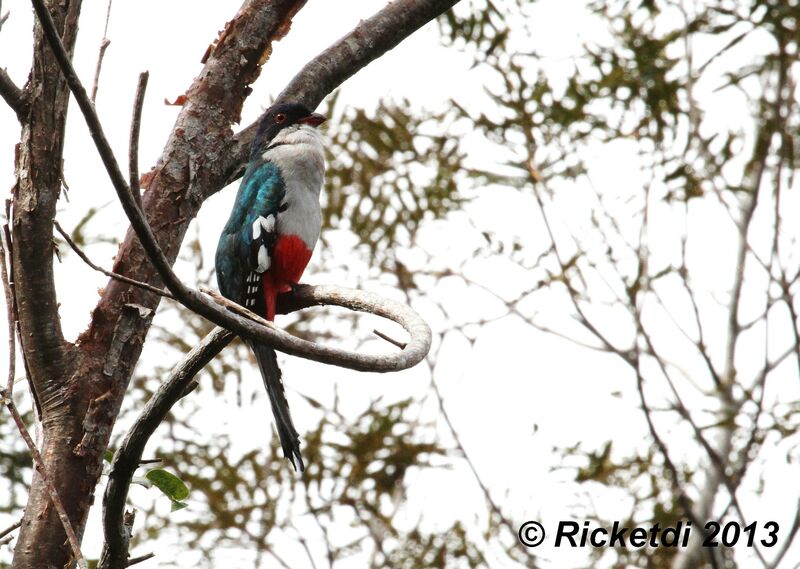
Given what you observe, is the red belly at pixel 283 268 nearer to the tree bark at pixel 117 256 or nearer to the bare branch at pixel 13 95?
the tree bark at pixel 117 256

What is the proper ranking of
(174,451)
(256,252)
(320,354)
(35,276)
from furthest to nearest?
(174,451), (256,252), (35,276), (320,354)

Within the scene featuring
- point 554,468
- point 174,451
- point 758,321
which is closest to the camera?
point 758,321

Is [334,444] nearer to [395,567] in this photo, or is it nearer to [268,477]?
[268,477]

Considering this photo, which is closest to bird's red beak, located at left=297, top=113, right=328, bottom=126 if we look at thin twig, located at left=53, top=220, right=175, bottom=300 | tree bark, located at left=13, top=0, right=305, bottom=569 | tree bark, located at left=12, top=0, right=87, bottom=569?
tree bark, located at left=13, top=0, right=305, bottom=569

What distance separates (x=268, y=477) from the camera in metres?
6.54

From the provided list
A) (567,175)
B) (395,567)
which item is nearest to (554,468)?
(395,567)

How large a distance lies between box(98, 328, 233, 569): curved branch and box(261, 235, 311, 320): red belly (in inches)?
61.2

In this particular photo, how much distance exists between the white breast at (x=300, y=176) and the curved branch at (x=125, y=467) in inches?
74.9

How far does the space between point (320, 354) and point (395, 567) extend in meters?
4.71

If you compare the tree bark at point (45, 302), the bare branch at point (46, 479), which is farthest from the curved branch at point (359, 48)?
the bare branch at point (46, 479)

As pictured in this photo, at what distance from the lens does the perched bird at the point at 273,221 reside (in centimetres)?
395

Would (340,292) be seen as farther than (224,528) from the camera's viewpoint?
No

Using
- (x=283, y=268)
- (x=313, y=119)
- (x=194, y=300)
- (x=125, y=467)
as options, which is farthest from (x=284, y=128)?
(x=194, y=300)

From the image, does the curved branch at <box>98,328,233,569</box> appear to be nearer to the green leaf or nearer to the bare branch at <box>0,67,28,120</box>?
the green leaf
